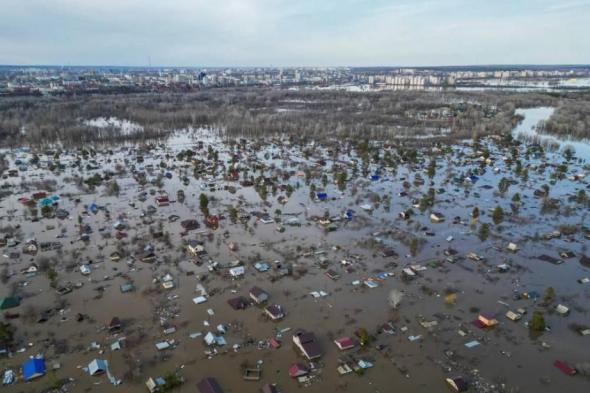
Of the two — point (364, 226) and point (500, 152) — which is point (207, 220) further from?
point (500, 152)

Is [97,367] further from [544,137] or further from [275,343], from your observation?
[544,137]

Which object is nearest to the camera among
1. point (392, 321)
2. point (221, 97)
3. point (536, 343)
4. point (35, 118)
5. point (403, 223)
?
point (536, 343)

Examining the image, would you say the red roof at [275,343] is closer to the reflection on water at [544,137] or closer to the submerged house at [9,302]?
the submerged house at [9,302]

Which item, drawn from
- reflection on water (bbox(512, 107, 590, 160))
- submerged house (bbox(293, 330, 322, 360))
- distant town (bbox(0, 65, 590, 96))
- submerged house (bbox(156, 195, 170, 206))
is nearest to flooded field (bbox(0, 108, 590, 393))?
submerged house (bbox(293, 330, 322, 360))

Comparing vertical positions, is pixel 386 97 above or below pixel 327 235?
above

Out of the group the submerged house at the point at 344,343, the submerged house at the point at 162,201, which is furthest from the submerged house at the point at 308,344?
the submerged house at the point at 162,201

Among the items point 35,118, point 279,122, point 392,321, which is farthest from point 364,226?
point 35,118

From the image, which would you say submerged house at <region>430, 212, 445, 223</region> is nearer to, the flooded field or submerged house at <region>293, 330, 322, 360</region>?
the flooded field

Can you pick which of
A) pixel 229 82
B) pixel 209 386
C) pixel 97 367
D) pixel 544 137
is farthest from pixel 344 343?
pixel 229 82
